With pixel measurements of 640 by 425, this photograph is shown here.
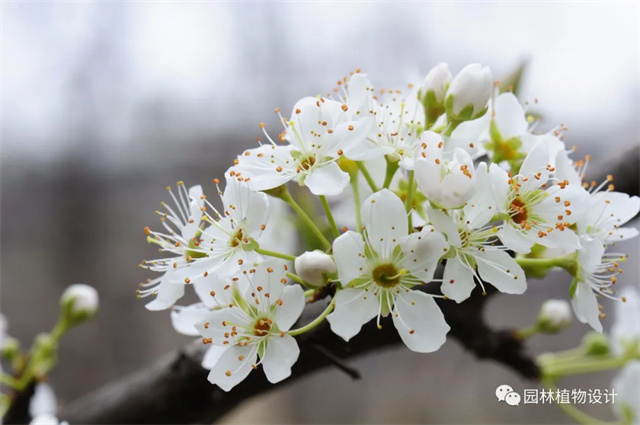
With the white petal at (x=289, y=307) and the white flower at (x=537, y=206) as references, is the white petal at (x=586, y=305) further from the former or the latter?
the white petal at (x=289, y=307)

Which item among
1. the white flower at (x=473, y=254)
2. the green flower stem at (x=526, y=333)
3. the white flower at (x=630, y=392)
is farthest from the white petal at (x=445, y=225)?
the white flower at (x=630, y=392)

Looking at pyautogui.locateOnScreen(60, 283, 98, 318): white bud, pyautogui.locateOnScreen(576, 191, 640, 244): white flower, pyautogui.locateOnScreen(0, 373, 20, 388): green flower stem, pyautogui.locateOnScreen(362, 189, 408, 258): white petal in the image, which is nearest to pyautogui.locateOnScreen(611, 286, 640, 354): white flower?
pyautogui.locateOnScreen(576, 191, 640, 244): white flower

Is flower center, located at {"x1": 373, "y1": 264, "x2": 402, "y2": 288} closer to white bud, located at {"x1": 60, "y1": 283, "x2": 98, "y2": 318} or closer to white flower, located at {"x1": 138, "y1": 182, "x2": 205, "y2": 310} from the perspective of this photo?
white flower, located at {"x1": 138, "y1": 182, "x2": 205, "y2": 310}

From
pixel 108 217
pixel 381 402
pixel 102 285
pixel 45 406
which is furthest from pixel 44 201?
pixel 45 406

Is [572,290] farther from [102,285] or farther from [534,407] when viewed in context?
[102,285]

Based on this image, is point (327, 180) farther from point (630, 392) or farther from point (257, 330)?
point (630, 392)

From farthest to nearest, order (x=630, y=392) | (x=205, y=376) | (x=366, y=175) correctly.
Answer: (x=630, y=392), (x=205, y=376), (x=366, y=175)

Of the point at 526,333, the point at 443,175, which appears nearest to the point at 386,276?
the point at 443,175
